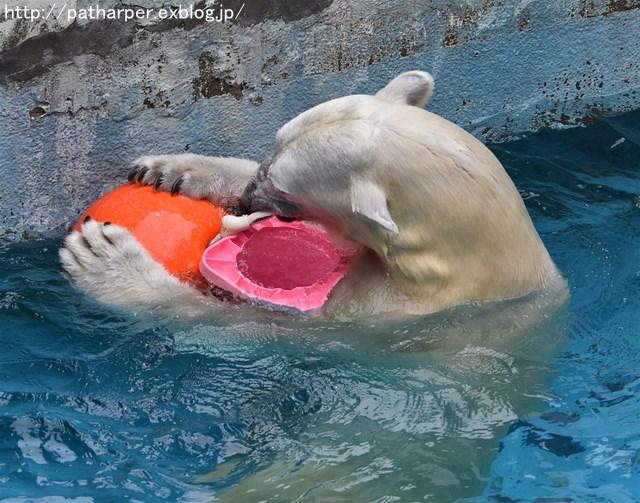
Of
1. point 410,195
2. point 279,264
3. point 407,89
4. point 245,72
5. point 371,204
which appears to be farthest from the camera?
point 245,72

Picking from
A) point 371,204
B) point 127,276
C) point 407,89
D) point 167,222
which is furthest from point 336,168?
point 127,276

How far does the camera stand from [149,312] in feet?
13.8

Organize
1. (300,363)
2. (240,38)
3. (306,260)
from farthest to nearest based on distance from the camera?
1. (240,38)
2. (306,260)
3. (300,363)

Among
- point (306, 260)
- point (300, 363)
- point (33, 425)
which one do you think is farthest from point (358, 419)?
point (33, 425)

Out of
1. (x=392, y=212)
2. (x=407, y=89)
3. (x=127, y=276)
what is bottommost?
(x=127, y=276)

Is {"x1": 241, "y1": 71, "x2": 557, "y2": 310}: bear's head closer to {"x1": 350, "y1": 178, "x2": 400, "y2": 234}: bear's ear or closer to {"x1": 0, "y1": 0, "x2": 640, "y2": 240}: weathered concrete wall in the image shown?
{"x1": 350, "y1": 178, "x2": 400, "y2": 234}: bear's ear

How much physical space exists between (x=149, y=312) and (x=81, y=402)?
1.79 ft

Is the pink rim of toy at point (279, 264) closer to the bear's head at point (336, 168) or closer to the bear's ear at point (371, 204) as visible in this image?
the bear's head at point (336, 168)

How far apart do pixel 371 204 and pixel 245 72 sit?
68.9 inches

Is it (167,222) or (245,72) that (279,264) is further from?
(245,72)

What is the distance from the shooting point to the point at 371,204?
3.68 metres

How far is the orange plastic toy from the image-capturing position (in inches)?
164

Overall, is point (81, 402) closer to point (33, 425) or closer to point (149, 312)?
point (33, 425)

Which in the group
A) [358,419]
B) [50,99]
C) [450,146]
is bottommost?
[358,419]
